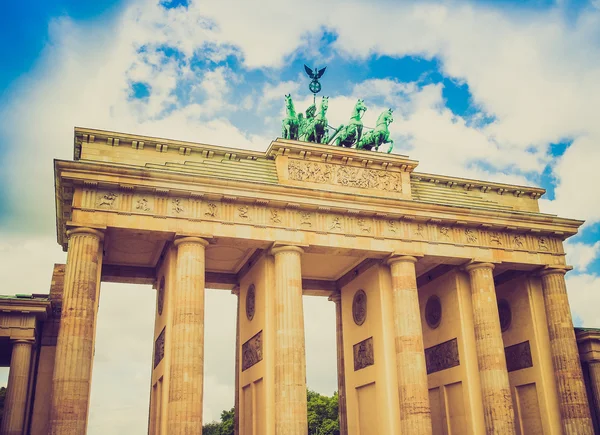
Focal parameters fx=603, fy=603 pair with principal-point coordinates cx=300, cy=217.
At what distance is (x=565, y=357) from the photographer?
29.4 meters

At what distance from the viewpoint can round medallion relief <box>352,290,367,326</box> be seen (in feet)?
102

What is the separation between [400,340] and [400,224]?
5.46m

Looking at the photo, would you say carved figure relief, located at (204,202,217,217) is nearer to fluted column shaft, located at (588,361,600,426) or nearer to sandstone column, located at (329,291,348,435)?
sandstone column, located at (329,291,348,435)

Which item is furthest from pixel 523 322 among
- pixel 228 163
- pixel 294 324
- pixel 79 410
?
pixel 79 410

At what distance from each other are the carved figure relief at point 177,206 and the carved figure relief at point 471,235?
14.1 metres

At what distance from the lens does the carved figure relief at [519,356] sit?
102ft

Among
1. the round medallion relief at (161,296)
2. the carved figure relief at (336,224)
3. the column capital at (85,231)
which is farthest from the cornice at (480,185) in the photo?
the column capital at (85,231)

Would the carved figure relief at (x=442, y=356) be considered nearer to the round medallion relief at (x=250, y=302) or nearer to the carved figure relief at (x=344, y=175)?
the carved figure relief at (x=344, y=175)

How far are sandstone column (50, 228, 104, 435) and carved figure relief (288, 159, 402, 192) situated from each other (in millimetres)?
9525

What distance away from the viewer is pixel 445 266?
104 ft

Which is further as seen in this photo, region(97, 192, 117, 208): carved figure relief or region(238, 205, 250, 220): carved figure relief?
region(238, 205, 250, 220): carved figure relief

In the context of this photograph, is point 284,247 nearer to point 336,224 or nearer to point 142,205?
point 336,224

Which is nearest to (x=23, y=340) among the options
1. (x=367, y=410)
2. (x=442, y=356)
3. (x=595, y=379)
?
(x=367, y=410)

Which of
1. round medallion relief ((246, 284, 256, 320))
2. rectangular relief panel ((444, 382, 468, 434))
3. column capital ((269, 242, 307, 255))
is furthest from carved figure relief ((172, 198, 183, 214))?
rectangular relief panel ((444, 382, 468, 434))
